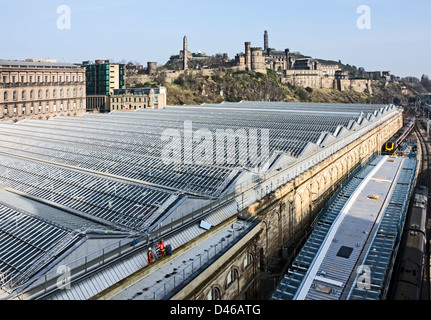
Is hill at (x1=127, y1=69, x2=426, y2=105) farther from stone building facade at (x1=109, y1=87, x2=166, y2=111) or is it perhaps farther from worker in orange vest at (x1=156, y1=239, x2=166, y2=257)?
worker in orange vest at (x1=156, y1=239, x2=166, y2=257)

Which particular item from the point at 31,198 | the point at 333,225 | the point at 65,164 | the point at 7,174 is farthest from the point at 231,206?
the point at 7,174

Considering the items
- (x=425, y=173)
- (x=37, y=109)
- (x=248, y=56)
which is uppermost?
(x=248, y=56)

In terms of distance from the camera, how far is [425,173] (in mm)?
65438

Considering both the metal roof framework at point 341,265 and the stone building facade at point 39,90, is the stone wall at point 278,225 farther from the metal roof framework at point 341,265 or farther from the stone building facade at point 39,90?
the stone building facade at point 39,90

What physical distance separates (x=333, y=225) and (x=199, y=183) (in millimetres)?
11524

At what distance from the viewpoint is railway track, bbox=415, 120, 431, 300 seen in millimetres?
28656

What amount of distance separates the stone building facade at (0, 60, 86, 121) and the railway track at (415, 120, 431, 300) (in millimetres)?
76714

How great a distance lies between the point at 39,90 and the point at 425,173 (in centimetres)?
8015

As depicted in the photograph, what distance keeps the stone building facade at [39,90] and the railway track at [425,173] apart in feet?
252

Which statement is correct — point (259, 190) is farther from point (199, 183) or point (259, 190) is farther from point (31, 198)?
point (31, 198)

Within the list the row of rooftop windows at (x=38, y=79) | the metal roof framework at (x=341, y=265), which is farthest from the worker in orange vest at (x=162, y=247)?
Result: the row of rooftop windows at (x=38, y=79)

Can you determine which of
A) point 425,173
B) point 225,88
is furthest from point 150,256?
point 225,88

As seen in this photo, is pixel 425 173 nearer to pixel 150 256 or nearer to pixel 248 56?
pixel 150 256

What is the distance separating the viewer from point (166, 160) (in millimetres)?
35562
